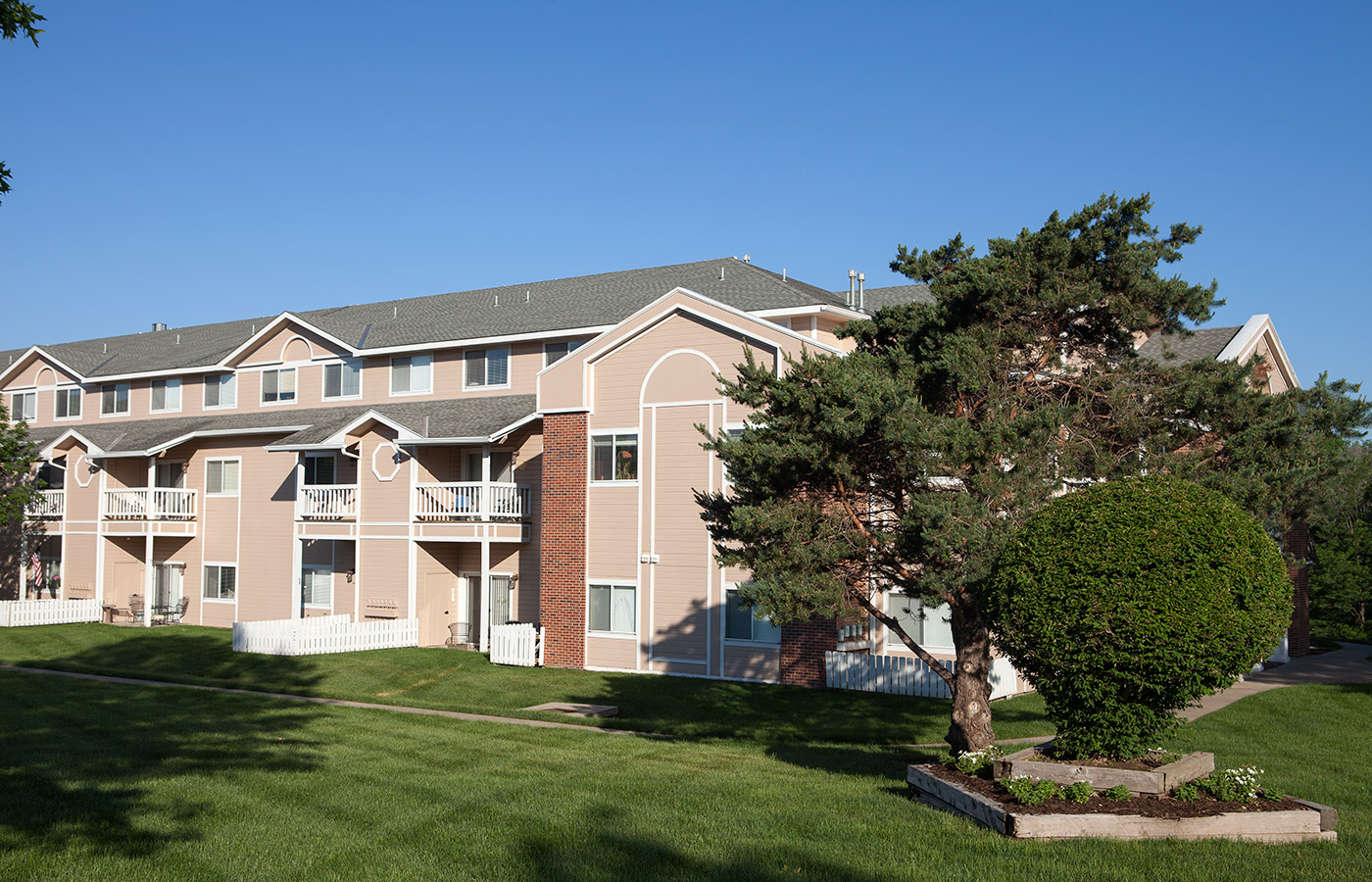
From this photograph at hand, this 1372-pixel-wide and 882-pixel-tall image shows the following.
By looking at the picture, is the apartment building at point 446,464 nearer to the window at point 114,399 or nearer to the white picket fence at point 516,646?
the window at point 114,399

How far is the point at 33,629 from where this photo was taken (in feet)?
119

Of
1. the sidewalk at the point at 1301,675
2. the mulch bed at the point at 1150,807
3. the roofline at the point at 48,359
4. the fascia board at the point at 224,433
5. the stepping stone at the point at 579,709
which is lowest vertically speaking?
the stepping stone at the point at 579,709

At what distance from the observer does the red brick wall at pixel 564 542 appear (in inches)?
1104

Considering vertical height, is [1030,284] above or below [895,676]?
above

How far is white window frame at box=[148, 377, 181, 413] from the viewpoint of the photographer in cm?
4166

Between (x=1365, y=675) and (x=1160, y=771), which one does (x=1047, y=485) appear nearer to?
(x=1160, y=771)

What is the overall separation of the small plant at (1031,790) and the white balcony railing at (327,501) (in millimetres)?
26894

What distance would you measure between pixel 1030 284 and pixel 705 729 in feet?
34.1

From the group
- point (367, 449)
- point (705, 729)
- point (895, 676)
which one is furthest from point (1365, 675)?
point (367, 449)

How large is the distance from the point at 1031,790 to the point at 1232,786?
1804 millimetres

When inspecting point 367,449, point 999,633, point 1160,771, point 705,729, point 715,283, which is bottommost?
point 705,729

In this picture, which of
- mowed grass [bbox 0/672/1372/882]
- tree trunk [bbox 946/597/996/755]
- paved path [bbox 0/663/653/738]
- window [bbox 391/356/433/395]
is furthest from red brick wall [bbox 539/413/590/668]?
tree trunk [bbox 946/597/996/755]

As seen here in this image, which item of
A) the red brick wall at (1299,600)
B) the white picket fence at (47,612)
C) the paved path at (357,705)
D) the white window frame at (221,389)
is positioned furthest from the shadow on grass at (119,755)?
the red brick wall at (1299,600)

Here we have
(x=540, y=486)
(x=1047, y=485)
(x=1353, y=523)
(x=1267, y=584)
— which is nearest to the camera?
(x=1267, y=584)
